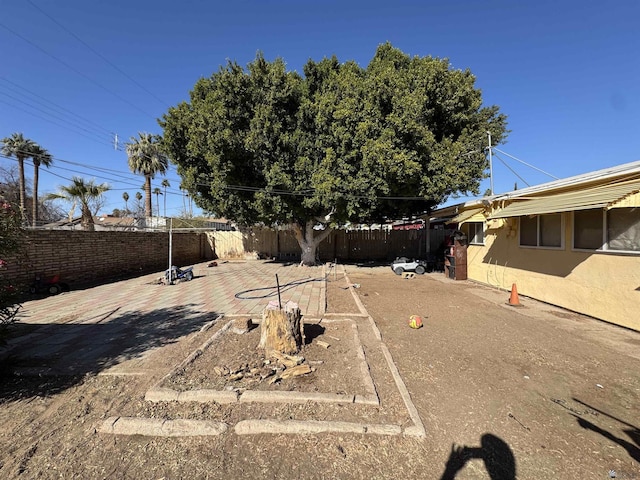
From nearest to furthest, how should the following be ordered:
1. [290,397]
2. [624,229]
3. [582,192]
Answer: [290,397]
[624,229]
[582,192]

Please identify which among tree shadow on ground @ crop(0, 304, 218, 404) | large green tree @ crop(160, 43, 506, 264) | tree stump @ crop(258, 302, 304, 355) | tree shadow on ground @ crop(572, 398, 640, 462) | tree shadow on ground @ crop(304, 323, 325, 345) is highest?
large green tree @ crop(160, 43, 506, 264)

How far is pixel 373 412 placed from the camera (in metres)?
2.81

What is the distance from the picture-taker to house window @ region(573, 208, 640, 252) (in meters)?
5.32

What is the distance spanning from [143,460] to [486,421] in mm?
3033

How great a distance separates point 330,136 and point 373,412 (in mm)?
10843

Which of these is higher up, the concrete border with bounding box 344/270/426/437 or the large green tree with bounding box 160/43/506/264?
the large green tree with bounding box 160/43/506/264

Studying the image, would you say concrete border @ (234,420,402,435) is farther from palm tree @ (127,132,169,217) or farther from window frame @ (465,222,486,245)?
palm tree @ (127,132,169,217)

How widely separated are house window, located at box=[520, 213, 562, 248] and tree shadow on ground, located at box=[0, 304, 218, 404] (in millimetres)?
8300

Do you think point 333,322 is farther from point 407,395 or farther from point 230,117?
point 230,117

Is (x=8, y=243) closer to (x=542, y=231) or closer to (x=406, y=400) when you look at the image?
(x=406, y=400)

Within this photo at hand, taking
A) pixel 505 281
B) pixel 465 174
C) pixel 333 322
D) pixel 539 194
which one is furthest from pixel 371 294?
pixel 465 174

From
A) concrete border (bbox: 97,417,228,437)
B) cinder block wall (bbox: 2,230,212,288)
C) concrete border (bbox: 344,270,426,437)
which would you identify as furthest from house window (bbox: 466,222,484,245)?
cinder block wall (bbox: 2,230,212,288)

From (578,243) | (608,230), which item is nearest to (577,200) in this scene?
(608,230)

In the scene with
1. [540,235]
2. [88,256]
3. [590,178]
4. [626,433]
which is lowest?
[626,433]
